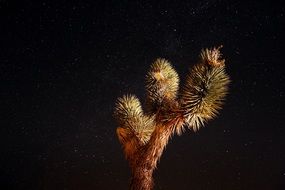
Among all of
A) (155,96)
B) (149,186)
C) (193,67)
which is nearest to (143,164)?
(149,186)

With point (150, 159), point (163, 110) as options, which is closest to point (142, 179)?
point (150, 159)

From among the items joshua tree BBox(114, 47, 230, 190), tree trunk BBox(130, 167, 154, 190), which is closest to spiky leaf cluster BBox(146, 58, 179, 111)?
joshua tree BBox(114, 47, 230, 190)

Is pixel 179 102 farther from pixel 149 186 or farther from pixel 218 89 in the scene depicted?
pixel 149 186

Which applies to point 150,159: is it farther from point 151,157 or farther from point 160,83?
point 160,83

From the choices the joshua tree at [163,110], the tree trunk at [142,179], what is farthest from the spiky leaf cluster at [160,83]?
the tree trunk at [142,179]

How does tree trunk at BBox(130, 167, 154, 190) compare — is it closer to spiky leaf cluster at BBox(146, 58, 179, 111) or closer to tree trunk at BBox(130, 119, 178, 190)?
tree trunk at BBox(130, 119, 178, 190)

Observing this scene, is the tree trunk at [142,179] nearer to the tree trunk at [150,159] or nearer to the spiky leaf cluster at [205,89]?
the tree trunk at [150,159]

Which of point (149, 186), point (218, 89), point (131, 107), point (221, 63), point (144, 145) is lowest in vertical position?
point (149, 186)
